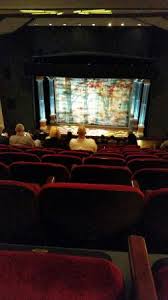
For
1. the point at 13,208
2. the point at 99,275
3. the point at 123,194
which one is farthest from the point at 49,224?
the point at 99,275

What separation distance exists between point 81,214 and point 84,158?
1.87 m

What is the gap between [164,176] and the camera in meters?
2.92

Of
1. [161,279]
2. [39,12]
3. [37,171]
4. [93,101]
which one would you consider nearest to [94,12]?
[39,12]

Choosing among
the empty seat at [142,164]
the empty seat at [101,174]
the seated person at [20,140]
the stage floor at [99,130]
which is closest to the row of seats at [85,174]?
the empty seat at [101,174]

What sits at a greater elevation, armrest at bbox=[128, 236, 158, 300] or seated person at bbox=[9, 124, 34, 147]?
armrest at bbox=[128, 236, 158, 300]

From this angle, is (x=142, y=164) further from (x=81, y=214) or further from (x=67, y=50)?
(x=67, y=50)

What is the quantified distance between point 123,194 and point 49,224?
51 cm

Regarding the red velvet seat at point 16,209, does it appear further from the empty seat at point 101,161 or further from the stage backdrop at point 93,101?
the stage backdrop at point 93,101

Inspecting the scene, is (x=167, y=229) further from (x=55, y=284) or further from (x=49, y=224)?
(x=55, y=284)

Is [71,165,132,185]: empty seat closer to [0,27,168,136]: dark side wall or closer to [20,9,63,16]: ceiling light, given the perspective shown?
[20,9,63,16]: ceiling light

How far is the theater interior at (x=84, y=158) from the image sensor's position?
995mm

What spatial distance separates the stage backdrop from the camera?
13078 mm

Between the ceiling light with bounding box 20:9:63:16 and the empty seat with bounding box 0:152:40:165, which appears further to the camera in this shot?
the ceiling light with bounding box 20:9:63:16

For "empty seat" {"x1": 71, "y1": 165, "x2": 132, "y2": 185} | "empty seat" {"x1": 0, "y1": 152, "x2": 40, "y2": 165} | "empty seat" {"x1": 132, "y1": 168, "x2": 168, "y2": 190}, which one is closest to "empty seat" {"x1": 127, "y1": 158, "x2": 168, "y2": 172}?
"empty seat" {"x1": 132, "y1": 168, "x2": 168, "y2": 190}
